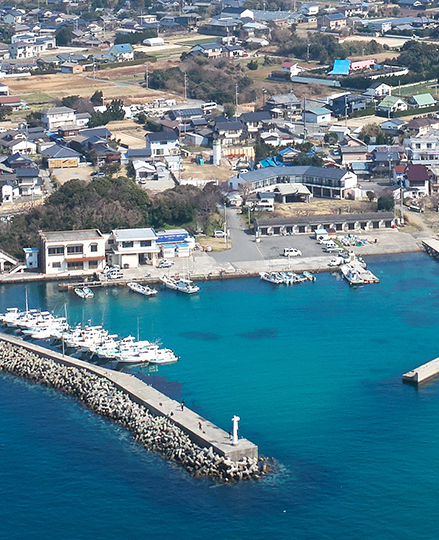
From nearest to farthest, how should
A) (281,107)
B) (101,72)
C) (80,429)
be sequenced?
1. (80,429)
2. (281,107)
3. (101,72)

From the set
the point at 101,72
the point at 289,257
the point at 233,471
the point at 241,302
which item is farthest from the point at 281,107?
the point at 233,471

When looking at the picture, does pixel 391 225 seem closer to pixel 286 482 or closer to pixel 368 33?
pixel 286 482

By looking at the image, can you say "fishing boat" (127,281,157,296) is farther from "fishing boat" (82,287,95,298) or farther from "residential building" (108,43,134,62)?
"residential building" (108,43,134,62)

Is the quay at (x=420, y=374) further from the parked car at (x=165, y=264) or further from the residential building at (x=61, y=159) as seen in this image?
the residential building at (x=61, y=159)

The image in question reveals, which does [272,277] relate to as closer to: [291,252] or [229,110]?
[291,252]

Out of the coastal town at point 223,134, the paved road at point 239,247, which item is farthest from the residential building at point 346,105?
the paved road at point 239,247

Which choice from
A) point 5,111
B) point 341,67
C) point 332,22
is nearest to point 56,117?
point 5,111

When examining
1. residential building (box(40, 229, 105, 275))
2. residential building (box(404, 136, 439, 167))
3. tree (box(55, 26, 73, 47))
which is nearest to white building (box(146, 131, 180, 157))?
residential building (box(404, 136, 439, 167))
